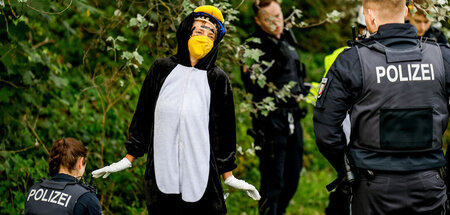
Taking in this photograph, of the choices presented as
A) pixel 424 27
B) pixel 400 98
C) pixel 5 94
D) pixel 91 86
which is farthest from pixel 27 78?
pixel 424 27

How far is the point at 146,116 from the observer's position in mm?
3391

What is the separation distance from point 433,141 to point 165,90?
154 cm

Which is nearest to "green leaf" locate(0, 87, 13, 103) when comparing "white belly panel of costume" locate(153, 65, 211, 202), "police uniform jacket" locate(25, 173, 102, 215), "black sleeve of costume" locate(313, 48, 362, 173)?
"police uniform jacket" locate(25, 173, 102, 215)

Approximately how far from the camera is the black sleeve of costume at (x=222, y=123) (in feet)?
10.8

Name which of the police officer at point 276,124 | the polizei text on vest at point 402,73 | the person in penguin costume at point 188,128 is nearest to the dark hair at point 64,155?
the person in penguin costume at point 188,128

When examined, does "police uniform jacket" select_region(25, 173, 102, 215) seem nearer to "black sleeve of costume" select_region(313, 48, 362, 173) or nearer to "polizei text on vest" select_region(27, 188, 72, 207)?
"polizei text on vest" select_region(27, 188, 72, 207)

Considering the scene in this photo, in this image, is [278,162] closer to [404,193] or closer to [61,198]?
[404,193]

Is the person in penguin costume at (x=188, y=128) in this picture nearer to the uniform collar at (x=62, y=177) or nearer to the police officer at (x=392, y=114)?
the uniform collar at (x=62, y=177)

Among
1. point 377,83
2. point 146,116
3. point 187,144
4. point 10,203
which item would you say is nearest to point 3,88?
point 10,203

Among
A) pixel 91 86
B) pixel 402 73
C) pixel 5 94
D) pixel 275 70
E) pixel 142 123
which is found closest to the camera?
pixel 402 73

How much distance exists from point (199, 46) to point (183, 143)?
584mm

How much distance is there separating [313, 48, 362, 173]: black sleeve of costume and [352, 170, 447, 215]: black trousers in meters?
0.28

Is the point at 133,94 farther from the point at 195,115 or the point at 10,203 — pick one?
the point at 195,115

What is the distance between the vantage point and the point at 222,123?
3318mm
